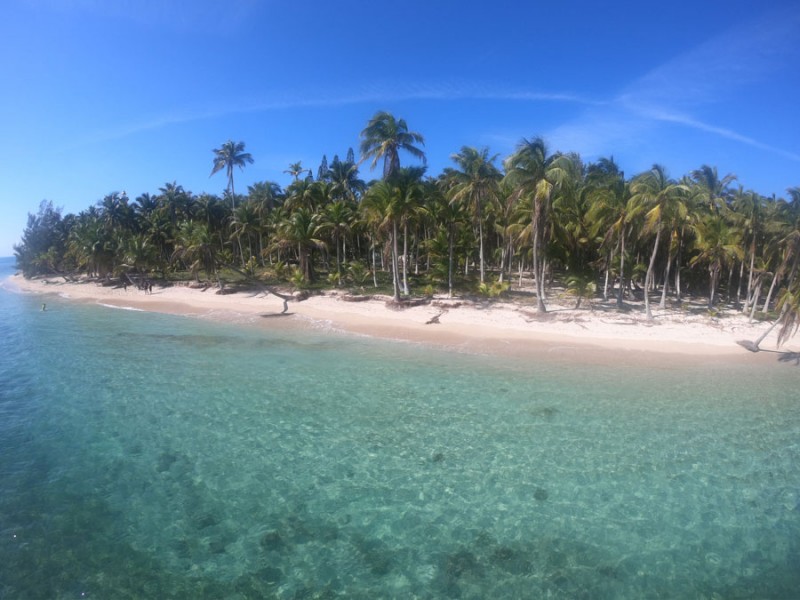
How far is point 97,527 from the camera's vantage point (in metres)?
8.33

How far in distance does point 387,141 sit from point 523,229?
12.6 metres

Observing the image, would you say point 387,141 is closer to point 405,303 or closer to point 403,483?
point 405,303

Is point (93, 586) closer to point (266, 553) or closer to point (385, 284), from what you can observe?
point (266, 553)

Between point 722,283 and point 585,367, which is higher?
point 722,283

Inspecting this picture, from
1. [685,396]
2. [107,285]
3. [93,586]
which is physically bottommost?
[93,586]

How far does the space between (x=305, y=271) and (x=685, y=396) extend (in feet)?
110

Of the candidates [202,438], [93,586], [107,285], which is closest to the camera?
[93,586]

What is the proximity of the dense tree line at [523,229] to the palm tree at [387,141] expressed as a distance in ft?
0.27

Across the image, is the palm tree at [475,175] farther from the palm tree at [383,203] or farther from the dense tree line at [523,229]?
the palm tree at [383,203]

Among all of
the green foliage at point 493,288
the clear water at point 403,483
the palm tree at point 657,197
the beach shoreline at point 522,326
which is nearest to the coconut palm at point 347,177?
the beach shoreline at point 522,326

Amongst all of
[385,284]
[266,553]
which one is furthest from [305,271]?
[266,553]

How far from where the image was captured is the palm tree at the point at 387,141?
31594mm

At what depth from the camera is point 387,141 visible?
31391 mm

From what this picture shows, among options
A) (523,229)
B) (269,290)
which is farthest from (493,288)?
(269,290)
